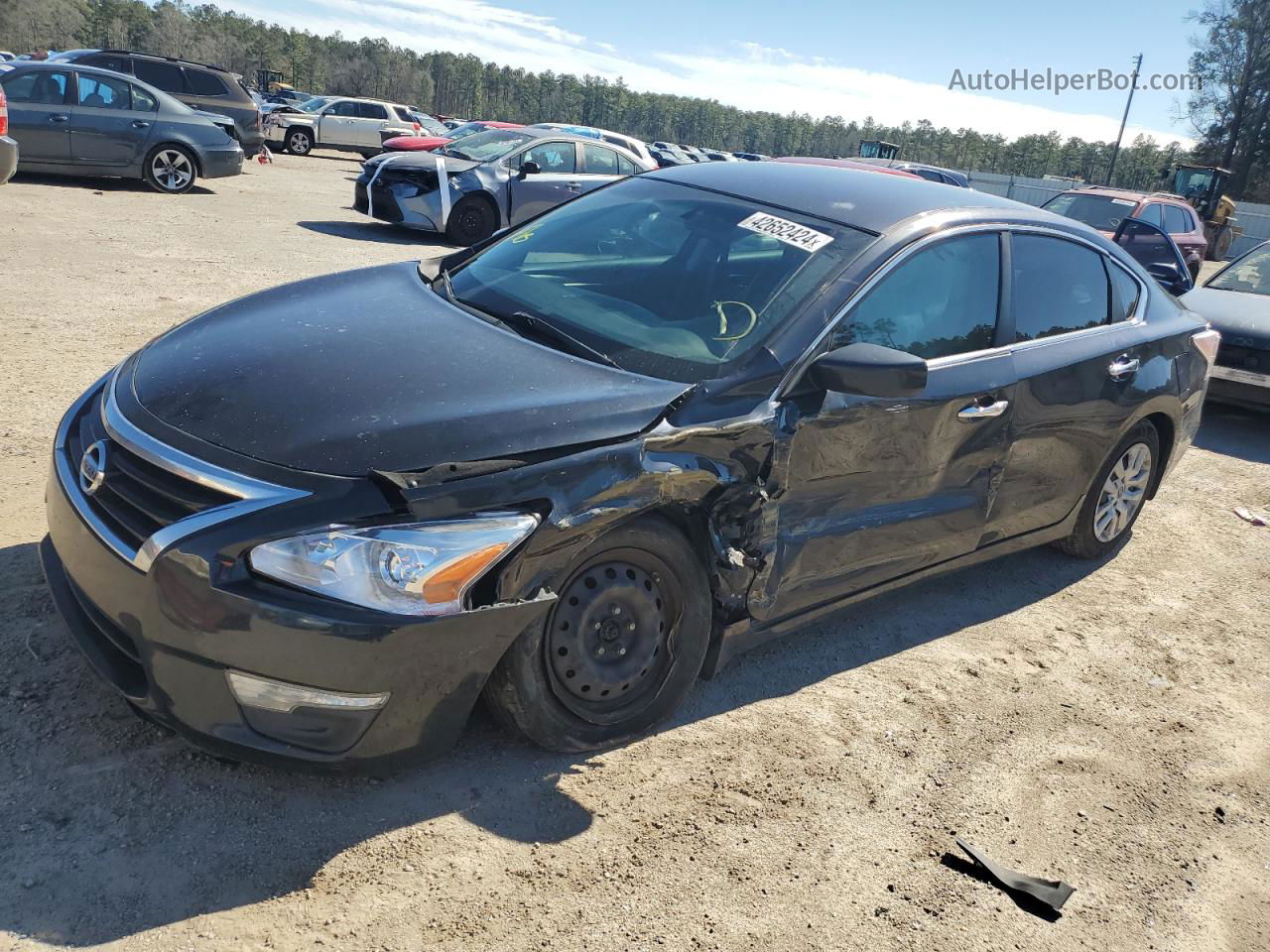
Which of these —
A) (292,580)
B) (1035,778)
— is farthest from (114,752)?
(1035,778)

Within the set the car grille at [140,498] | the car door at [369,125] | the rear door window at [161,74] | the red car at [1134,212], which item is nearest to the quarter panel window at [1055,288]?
the car grille at [140,498]

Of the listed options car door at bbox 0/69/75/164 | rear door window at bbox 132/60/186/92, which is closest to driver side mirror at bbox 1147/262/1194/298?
car door at bbox 0/69/75/164

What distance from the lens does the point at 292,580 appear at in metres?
2.42

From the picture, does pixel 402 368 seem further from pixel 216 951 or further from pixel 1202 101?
pixel 1202 101

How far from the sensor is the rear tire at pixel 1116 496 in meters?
4.93

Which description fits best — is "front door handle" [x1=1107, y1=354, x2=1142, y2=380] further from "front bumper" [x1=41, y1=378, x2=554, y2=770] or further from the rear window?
the rear window

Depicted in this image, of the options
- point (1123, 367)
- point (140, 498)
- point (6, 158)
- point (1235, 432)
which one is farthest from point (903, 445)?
point (6, 158)

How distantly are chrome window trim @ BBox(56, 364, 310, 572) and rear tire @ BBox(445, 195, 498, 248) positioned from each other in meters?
10.9

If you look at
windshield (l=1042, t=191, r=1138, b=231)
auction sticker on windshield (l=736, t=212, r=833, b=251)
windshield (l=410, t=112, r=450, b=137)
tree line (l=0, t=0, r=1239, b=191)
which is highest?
tree line (l=0, t=0, r=1239, b=191)

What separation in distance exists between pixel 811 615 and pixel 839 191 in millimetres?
1646

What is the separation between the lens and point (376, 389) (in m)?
2.87

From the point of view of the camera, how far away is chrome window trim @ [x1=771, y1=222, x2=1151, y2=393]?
3.28 m

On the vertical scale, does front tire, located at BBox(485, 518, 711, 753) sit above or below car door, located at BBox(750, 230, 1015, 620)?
below

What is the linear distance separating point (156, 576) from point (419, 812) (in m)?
0.95
